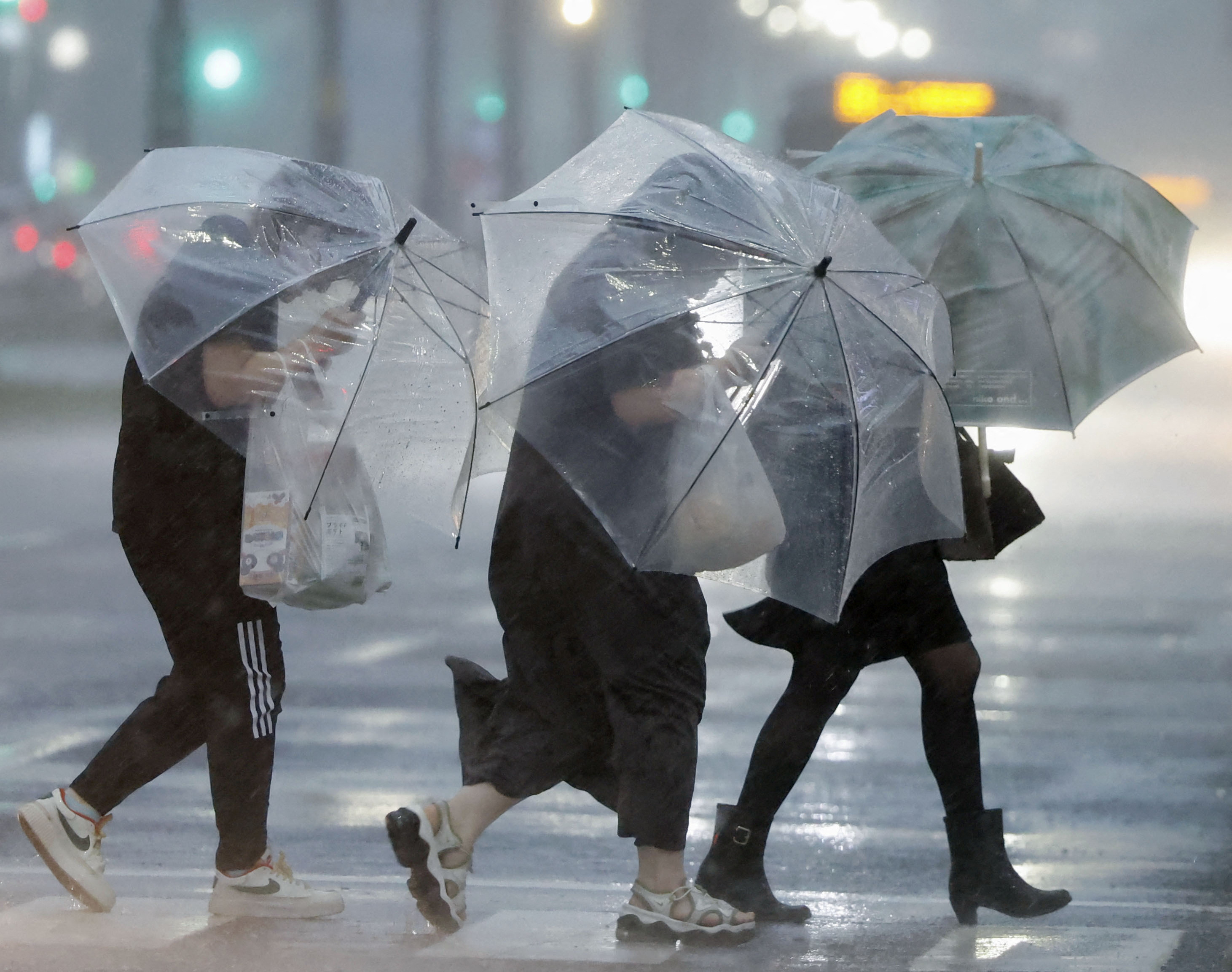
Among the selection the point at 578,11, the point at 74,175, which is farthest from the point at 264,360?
the point at 74,175

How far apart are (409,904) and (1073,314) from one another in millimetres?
2269

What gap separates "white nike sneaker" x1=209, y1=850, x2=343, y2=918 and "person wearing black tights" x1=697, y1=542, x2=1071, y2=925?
100 centimetres

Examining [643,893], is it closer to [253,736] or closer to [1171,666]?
[253,736]

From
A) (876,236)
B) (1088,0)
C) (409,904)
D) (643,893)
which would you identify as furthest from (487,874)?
(1088,0)

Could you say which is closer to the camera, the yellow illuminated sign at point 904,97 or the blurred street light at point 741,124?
the yellow illuminated sign at point 904,97

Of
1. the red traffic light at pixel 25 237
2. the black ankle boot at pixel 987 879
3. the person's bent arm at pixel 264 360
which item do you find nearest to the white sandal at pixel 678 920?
the black ankle boot at pixel 987 879

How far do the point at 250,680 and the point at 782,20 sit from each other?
1859cm

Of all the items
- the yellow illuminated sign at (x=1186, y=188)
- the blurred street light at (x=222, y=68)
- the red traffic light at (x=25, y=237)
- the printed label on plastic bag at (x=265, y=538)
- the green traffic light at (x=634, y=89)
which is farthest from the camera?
the red traffic light at (x=25, y=237)

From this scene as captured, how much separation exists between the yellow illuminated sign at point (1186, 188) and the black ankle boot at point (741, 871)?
10246mm

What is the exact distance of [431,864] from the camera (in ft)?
12.3

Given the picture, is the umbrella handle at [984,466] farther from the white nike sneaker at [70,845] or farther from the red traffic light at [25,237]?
the red traffic light at [25,237]

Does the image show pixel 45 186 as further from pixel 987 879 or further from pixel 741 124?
pixel 987 879

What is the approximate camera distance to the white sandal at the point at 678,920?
3754 millimetres

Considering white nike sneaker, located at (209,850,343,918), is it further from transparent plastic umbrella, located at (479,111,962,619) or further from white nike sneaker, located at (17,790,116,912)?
transparent plastic umbrella, located at (479,111,962,619)
